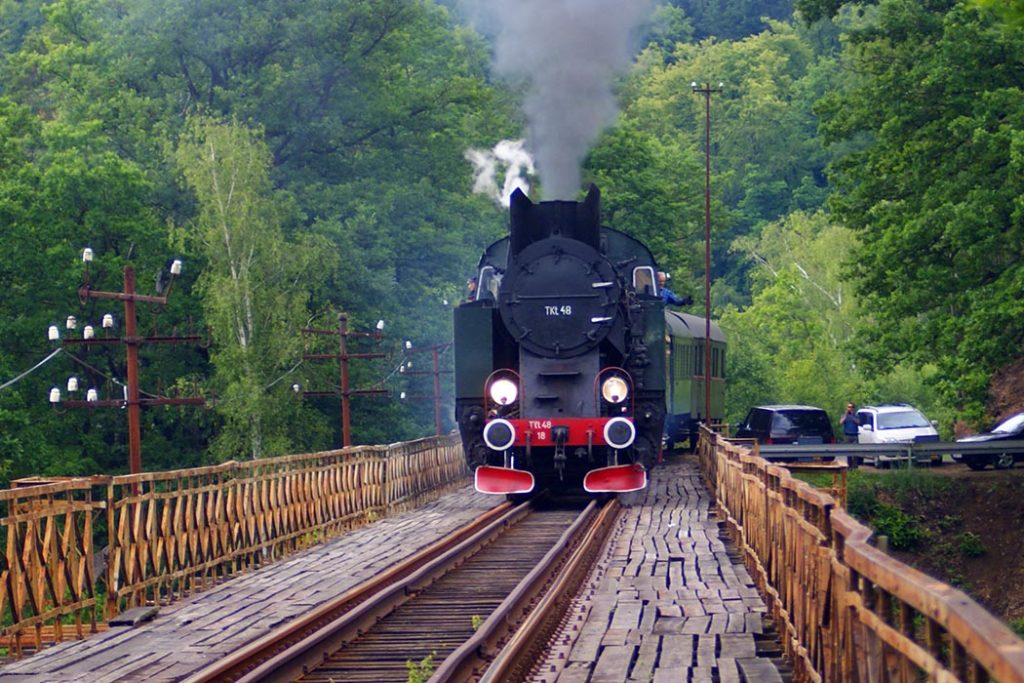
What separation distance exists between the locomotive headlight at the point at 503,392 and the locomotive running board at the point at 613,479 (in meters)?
1.40

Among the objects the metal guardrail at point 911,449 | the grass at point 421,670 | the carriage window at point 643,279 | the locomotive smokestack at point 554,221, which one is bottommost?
the grass at point 421,670

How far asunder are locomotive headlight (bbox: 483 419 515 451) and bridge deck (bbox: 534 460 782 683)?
6.32 feet

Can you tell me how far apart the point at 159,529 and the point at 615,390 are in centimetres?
741

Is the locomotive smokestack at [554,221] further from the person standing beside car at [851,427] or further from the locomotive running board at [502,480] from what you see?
the person standing beside car at [851,427]

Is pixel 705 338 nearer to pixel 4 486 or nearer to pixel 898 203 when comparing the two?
pixel 898 203

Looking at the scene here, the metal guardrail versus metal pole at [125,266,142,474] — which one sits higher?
metal pole at [125,266,142,474]

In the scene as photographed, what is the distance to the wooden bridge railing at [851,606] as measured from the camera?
3.30 metres

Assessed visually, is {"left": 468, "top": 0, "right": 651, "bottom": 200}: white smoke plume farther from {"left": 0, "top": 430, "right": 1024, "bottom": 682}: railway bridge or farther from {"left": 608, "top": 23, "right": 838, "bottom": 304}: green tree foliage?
{"left": 608, "top": 23, "right": 838, "bottom": 304}: green tree foliage

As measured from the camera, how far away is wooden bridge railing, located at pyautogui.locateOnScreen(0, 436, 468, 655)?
9883 millimetres

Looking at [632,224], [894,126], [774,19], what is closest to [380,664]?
[894,126]

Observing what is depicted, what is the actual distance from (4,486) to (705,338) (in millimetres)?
18543

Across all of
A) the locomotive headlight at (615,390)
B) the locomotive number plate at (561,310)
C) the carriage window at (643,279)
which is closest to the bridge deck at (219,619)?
the locomotive headlight at (615,390)

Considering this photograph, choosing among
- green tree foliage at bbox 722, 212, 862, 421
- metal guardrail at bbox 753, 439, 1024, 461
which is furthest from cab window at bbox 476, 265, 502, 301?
green tree foliage at bbox 722, 212, 862, 421

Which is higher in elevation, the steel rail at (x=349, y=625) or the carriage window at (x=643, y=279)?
the carriage window at (x=643, y=279)
